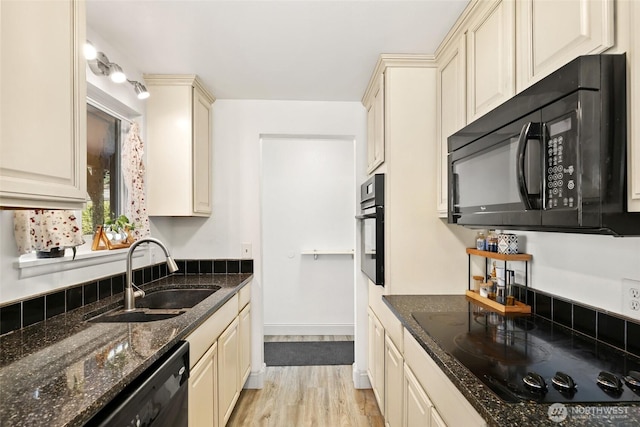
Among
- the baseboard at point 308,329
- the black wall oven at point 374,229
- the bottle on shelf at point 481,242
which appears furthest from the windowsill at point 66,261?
the baseboard at point 308,329

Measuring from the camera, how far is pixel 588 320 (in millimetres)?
1328

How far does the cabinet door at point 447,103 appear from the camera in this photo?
179 centimetres

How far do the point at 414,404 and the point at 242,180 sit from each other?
212 centimetres

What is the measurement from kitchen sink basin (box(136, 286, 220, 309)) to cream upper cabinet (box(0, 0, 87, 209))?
4.09 ft

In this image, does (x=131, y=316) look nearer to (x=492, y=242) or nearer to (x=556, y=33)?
(x=492, y=242)

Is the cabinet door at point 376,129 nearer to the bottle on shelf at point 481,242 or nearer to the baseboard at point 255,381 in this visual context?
the bottle on shelf at point 481,242

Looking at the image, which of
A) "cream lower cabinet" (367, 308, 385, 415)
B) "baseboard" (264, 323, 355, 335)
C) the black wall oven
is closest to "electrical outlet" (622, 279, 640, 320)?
the black wall oven

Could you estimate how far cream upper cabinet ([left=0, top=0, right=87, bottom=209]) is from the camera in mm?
909

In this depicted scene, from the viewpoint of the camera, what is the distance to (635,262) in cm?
113

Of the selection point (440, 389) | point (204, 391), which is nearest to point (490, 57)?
point (440, 389)

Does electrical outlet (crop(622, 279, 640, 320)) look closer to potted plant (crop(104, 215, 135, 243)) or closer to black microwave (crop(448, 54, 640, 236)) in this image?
black microwave (crop(448, 54, 640, 236))

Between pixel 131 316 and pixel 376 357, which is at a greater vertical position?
pixel 131 316

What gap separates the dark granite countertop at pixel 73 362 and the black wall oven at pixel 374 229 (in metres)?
1.03

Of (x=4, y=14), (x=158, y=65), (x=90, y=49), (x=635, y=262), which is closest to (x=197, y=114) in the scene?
(x=158, y=65)
